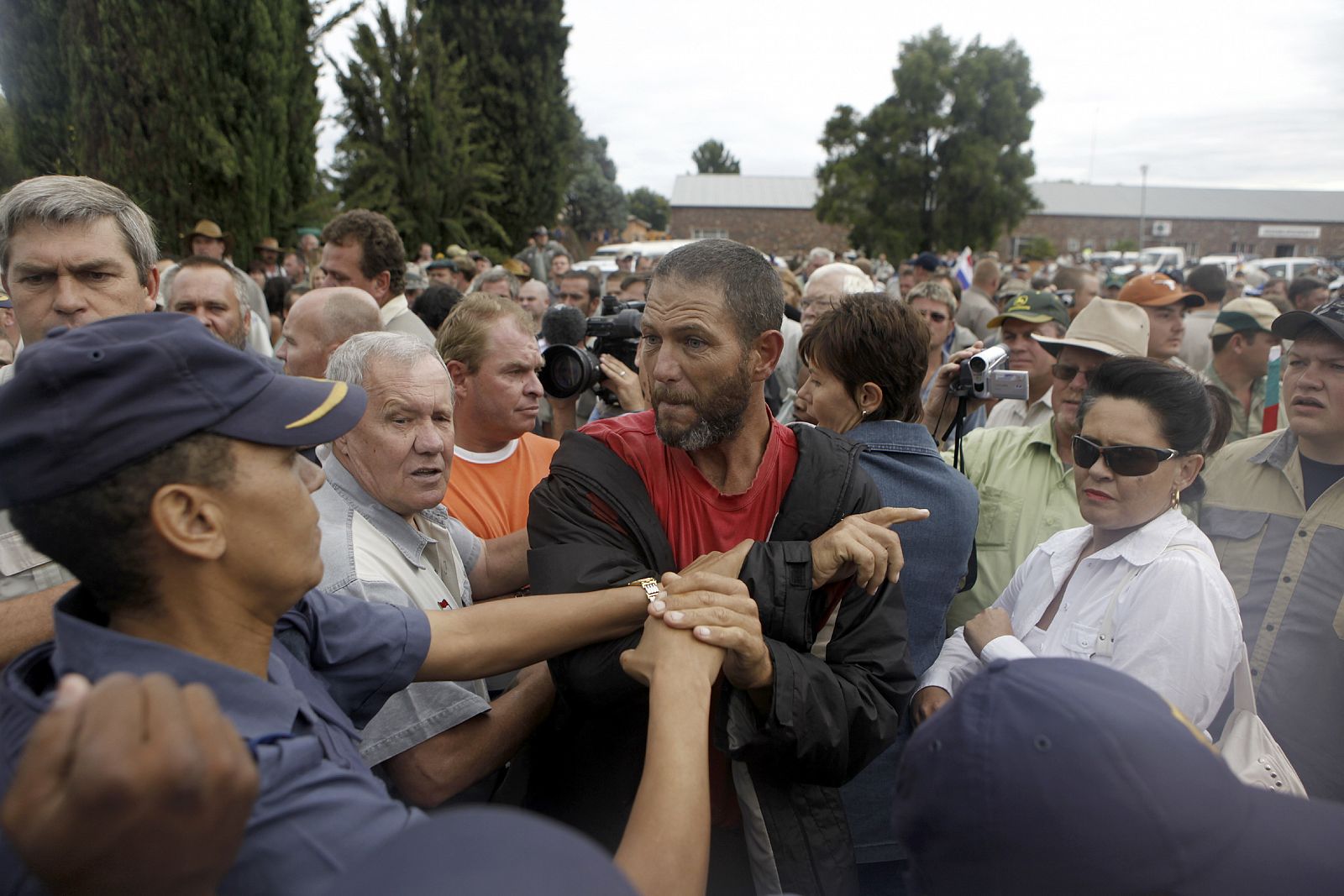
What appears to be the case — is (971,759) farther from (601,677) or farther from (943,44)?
(943,44)

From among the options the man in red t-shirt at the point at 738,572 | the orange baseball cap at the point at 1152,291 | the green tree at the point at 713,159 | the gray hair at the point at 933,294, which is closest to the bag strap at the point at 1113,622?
the man in red t-shirt at the point at 738,572

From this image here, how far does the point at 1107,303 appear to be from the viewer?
154 inches

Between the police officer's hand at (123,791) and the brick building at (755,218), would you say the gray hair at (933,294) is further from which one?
the brick building at (755,218)

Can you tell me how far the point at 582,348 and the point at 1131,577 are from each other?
101 inches

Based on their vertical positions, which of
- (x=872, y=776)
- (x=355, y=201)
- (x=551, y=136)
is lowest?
(x=872, y=776)

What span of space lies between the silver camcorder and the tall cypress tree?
35.2 ft

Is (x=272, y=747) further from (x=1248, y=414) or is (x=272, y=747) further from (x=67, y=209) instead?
(x=1248, y=414)

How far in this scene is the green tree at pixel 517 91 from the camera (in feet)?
72.5

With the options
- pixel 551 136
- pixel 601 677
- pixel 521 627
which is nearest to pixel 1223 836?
pixel 601 677

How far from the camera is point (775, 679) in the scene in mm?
1755

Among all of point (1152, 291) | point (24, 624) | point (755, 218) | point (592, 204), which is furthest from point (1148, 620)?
point (755, 218)

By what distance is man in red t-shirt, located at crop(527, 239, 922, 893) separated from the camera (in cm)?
179

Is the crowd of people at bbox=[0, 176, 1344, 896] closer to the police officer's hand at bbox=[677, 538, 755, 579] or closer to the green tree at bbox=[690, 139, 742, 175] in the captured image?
the police officer's hand at bbox=[677, 538, 755, 579]

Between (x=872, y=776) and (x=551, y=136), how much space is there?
910 inches
